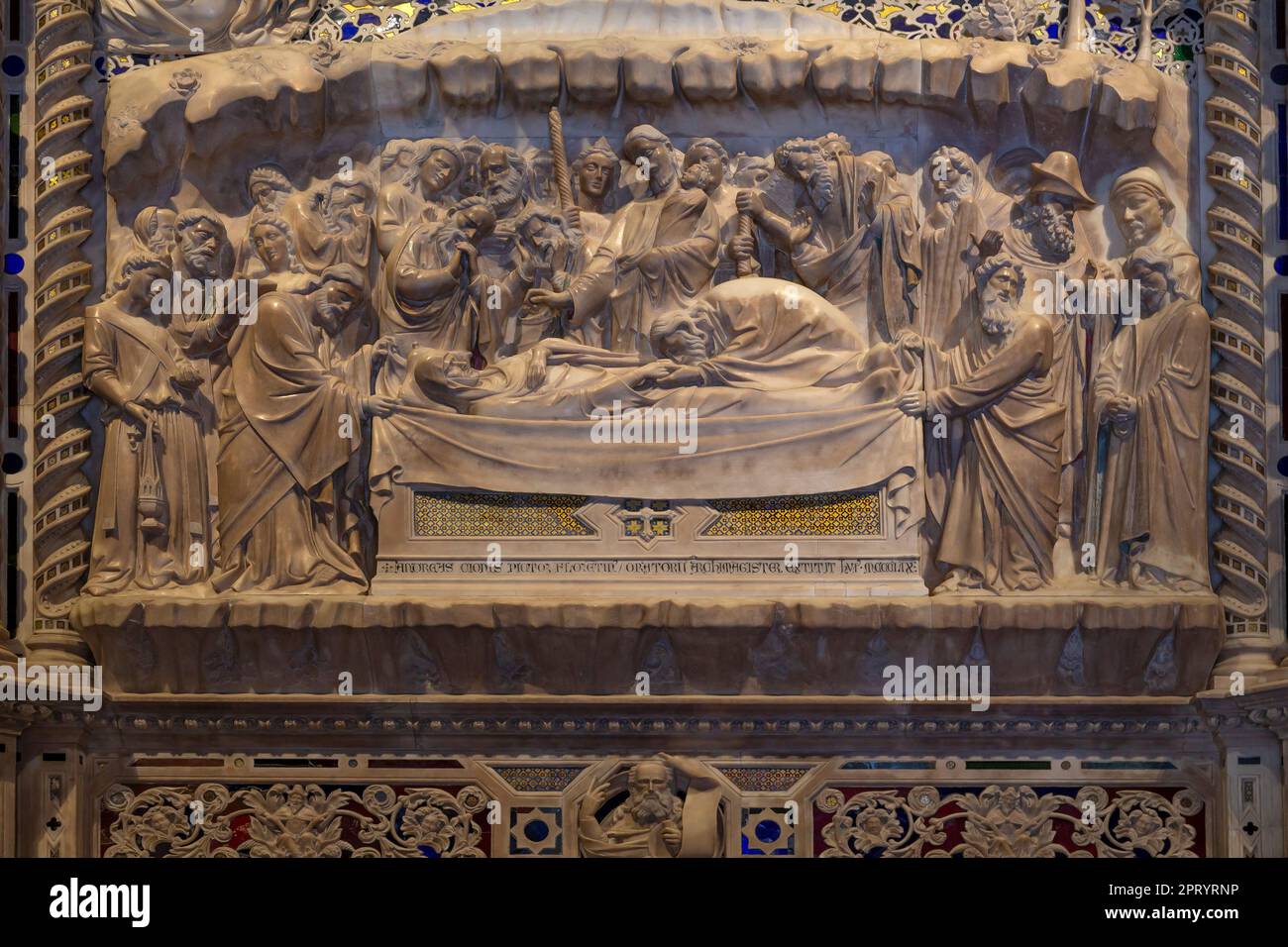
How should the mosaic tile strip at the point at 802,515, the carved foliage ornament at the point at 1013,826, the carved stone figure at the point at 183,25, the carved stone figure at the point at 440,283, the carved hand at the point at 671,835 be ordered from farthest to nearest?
the carved stone figure at the point at 183,25, the carved stone figure at the point at 440,283, the mosaic tile strip at the point at 802,515, the carved foliage ornament at the point at 1013,826, the carved hand at the point at 671,835

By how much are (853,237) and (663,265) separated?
0.94 m

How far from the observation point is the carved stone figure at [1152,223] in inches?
464

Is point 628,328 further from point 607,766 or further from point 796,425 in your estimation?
point 607,766

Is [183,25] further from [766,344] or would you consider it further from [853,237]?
[853,237]

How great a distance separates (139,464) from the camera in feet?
38.6

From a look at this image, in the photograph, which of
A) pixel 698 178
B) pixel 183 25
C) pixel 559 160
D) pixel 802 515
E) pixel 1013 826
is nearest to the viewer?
pixel 1013 826

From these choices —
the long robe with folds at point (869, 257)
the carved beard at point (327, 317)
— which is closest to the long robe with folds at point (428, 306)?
the carved beard at point (327, 317)

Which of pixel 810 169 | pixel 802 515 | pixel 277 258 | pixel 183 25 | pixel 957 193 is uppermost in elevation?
pixel 183 25

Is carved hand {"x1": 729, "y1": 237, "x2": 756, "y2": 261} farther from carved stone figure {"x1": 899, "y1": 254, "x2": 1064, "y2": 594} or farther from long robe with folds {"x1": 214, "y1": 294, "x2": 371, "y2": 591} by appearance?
long robe with folds {"x1": 214, "y1": 294, "x2": 371, "y2": 591}

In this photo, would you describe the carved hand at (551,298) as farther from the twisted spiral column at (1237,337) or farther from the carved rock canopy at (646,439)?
the twisted spiral column at (1237,337)

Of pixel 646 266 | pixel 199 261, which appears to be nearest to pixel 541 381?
pixel 646 266

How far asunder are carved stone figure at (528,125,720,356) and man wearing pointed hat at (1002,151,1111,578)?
59.1 inches

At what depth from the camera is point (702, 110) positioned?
1209cm

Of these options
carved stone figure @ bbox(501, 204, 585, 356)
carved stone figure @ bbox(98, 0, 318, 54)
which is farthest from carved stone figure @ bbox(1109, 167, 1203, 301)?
carved stone figure @ bbox(98, 0, 318, 54)
